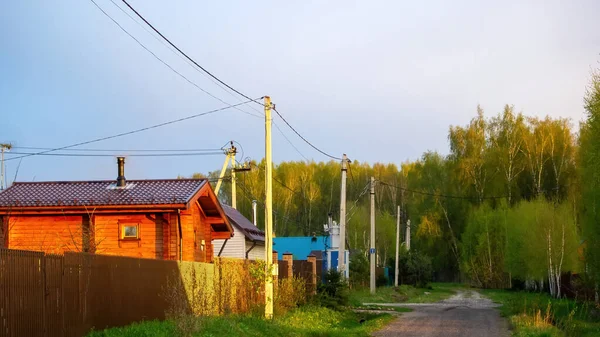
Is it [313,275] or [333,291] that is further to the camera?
[313,275]

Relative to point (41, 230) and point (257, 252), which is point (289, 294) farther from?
point (257, 252)

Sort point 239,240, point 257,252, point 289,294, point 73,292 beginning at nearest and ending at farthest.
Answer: point 73,292
point 289,294
point 239,240
point 257,252

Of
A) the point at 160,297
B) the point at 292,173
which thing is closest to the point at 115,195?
the point at 160,297

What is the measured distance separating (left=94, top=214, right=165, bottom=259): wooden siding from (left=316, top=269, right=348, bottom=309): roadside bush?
7261mm

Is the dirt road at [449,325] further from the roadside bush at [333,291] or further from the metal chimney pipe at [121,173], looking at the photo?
the metal chimney pipe at [121,173]

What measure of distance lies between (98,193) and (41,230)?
2082 millimetres

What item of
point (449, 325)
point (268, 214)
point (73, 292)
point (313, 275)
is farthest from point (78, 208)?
point (449, 325)

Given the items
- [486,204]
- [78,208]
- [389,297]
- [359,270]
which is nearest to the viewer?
[78,208]

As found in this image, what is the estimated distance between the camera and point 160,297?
1830 centimetres

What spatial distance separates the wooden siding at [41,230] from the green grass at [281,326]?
23.3 feet

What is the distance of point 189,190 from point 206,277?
458cm

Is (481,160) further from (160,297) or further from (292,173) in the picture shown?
(160,297)

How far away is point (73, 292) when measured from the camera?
1312 centimetres

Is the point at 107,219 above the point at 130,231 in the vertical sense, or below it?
above
